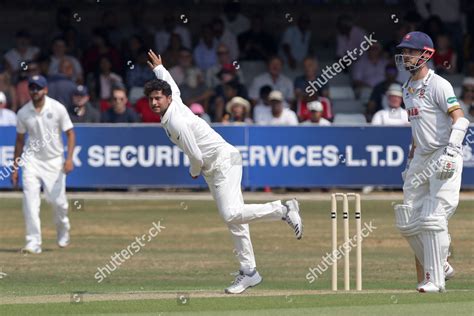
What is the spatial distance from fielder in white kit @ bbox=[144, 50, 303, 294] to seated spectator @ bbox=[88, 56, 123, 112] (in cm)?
1237

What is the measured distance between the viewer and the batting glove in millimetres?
11496

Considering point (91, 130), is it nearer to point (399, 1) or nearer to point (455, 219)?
point (455, 219)

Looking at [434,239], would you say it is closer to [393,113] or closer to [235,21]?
[393,113]

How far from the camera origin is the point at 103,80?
82.7 feet

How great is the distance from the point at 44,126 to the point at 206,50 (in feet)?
29.7

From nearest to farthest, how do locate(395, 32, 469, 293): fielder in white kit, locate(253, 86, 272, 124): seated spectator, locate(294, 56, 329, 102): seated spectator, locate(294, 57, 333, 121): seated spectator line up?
locate(395, 32, 469, 293): fielder in white kit < locate(253, 86, 272, 124): seated spectator < locate(294, 57, 333, 121): seated spectator < locate(294, 56, 329, 102): seated spectator

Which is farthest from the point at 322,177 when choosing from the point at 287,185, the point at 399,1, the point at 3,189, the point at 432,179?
the point at 432,179

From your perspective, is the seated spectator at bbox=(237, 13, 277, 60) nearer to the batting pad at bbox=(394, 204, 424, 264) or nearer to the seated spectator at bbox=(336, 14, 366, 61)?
the seated spectator at bbox=(336, 14, 366, 61)

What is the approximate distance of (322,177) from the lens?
22672 millimetres

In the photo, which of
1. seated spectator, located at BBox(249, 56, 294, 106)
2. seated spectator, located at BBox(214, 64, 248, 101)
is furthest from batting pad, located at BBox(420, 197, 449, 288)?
seated spectator, located at BBox(249, 56, 294, 106)

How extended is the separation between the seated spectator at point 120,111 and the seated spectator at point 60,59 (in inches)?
73.5

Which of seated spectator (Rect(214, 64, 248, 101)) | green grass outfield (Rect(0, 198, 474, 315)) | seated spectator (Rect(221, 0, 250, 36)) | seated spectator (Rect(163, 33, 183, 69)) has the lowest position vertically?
green grass outfield (Rect(0, 198, 474, 315))

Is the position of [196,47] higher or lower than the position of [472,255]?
higher

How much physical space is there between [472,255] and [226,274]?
3.35 metres
